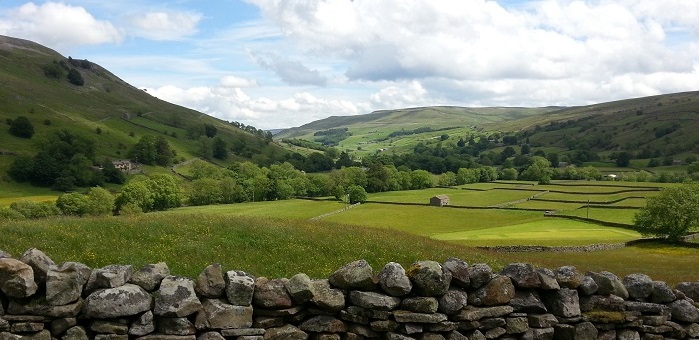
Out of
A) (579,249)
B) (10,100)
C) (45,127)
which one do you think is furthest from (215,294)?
(10,100)

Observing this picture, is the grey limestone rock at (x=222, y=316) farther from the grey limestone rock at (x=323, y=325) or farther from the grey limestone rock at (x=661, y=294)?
the grey limestone rock at (x=661, y=294)

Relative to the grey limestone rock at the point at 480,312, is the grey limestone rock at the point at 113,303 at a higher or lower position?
higher

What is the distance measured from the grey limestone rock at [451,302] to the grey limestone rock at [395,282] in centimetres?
56

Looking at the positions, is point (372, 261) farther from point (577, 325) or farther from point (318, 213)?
point (318, 213)

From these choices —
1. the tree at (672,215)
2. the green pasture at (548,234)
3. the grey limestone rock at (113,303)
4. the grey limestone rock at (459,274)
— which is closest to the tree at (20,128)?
the green pasture at (548,234)

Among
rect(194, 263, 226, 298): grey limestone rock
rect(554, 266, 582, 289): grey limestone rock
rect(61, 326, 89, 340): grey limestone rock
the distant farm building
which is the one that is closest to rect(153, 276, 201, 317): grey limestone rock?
rect(194, 263, 226, 298): grey limestone rock

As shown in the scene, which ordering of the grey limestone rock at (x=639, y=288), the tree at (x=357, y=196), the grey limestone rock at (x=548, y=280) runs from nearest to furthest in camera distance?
the grey limestone rock at (x=548, y=280)
the grey limestone rock at (x=639, y=288)
the tree at (x=357, y=196)

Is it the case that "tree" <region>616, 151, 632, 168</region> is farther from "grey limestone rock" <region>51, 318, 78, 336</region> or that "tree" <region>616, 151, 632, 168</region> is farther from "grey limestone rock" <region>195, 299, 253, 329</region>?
"grey limestone rock" <region>51, 318, 78, 336</region>

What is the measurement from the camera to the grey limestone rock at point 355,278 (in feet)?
25.5

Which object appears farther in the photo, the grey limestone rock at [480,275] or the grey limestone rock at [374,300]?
the grey limestone rock at [480,275]

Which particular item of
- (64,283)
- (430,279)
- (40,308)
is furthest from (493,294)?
(40,308)

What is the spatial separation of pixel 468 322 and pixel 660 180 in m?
149

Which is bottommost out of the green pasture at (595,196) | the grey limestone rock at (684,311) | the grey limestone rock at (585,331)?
the green pasture at (595,196)

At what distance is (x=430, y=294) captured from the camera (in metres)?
7.81
